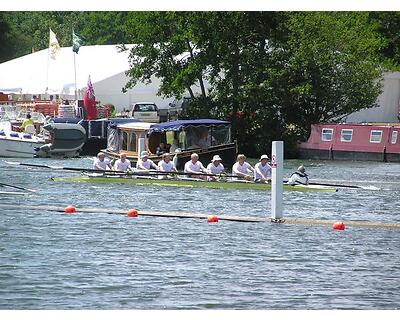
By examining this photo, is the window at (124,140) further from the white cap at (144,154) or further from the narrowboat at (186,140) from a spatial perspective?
the white cap at (144,154)

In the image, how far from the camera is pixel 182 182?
2227 centimetres

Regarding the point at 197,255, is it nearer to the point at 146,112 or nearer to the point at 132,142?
the point at 132,142

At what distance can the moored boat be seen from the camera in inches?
825

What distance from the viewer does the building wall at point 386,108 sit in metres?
29.9

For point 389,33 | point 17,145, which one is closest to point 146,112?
point 17,145

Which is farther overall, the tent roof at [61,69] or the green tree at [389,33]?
the tent roof at [61,69]

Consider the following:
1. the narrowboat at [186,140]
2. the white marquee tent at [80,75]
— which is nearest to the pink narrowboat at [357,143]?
the narrowboat at [186,140]

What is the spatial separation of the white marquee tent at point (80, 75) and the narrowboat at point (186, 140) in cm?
772

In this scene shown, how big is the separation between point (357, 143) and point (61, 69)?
9389 millimetres

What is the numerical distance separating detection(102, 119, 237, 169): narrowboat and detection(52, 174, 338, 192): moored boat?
2011 mm

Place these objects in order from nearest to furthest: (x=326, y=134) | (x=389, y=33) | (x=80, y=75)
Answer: (x=326, y=134), (x=80, y=75), (x=389, y=33)

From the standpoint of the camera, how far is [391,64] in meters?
34.5
